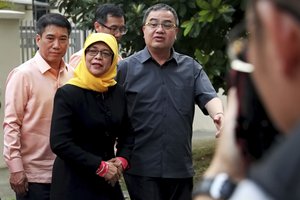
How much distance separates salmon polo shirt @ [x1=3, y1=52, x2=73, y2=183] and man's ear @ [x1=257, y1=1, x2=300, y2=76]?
4.06 meters

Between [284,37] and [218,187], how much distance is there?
543mm

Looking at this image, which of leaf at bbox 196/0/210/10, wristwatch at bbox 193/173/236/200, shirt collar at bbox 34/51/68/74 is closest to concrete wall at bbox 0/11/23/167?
leaf at bbox 196/0/210/10

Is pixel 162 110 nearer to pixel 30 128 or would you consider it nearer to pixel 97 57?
pixel 97 57

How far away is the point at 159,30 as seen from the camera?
5.28m

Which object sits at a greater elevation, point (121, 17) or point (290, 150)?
point (290, 150)

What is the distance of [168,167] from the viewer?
5141mm

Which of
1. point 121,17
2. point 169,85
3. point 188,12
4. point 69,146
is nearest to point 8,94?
point 69,146

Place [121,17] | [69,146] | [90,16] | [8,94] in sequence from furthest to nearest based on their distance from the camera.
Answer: [90,16]
[121,17]
[8,94]
[69,146]

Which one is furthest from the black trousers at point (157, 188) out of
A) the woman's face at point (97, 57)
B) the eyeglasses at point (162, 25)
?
the eyeglasses at point (162, 25)

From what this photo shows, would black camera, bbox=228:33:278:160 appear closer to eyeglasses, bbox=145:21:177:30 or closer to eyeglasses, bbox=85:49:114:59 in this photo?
eyeglasses, bbox=85:49:114:59

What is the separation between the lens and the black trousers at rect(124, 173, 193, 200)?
5.08 meters

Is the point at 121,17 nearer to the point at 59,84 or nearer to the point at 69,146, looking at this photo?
the point at 59,84

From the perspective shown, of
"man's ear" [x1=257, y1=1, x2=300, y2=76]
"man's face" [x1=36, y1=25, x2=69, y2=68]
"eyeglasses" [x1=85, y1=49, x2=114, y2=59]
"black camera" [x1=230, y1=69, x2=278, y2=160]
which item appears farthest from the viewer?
"man's face" [x1=36, y1=25, x2=69, y2=68]

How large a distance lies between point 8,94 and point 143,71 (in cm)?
98
